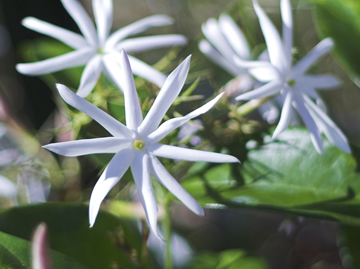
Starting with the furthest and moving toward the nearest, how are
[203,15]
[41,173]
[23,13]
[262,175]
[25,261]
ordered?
1. [203,15]
2. [23,13]
3. [41,173]
4. [262,175]
5. [25,261]

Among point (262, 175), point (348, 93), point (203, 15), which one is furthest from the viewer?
point (203, 15)

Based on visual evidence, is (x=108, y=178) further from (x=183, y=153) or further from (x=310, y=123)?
(x=310, y=123)

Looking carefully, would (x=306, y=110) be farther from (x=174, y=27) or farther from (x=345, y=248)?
Result: (x=174, y=27)

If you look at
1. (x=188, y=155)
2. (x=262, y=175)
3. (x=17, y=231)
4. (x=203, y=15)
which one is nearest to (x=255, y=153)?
(x=262, y=175)

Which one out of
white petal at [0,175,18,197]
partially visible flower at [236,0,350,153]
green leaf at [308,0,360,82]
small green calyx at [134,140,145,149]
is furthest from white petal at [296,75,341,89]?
white petal at [0,175,18,197]

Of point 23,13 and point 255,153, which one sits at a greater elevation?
point 23,13

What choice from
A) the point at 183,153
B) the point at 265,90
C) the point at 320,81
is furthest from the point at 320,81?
the point at 183,153

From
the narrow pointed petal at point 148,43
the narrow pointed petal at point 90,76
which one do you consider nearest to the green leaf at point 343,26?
the narrow pointed petal at point 148,43
